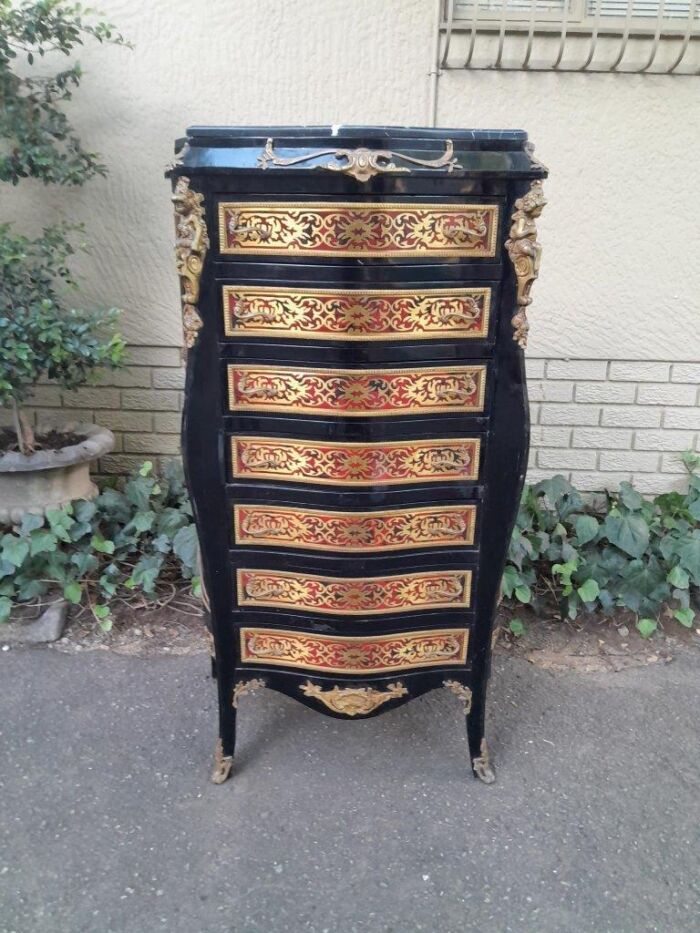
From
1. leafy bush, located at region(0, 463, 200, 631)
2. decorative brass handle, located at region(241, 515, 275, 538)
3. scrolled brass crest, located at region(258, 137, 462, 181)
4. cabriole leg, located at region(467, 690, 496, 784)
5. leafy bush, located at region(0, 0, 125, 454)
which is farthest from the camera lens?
leafy bush, located at region(0, 463, 200, 631)

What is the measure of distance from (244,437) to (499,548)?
0.72 metres

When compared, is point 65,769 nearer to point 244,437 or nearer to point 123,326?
point 244,437

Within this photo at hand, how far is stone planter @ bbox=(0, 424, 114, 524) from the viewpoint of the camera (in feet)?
9.17

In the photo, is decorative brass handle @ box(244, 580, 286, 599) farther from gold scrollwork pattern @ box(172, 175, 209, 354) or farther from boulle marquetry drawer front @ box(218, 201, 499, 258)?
boulle marquetry drawer front @ box(218, 201, 499, 258)

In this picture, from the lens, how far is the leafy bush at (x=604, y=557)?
2.86m

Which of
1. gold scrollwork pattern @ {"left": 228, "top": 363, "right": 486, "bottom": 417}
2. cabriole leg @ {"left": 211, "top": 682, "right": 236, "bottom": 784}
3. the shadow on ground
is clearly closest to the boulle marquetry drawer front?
gold scrollwork pattern @ {"left": 228, "top": 363, "right": 486, "bottom": 417}

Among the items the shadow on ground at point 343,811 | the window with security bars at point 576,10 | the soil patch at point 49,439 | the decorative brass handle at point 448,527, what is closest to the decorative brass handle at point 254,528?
the decorative brass handle at point 448,527

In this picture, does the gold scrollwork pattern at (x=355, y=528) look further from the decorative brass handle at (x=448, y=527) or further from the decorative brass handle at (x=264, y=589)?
the decorative brass handle at (x=264, y=589)

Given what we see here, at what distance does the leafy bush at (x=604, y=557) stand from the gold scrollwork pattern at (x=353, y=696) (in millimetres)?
914

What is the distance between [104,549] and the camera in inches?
113

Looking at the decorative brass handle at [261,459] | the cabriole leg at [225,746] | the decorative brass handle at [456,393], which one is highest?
the decorative brass handle at [456,393]

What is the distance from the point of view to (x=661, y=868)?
1901 mm

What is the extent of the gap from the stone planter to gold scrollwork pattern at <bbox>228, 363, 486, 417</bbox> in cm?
127

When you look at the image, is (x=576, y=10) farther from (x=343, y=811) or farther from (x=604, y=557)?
(x=343, y=811)
